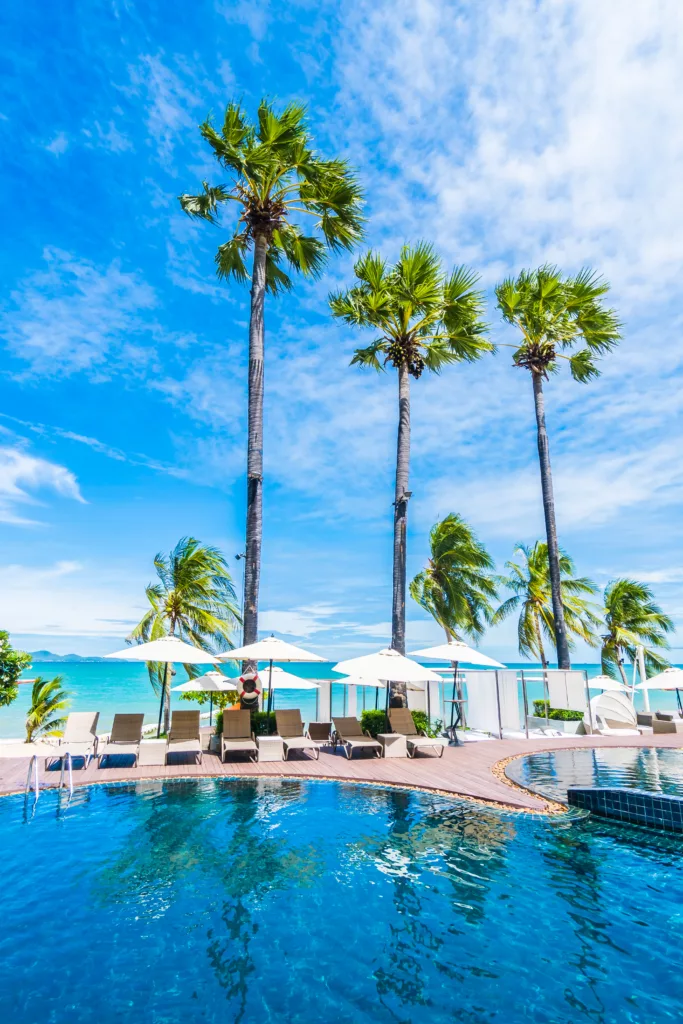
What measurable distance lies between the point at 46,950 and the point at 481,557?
1925 cm

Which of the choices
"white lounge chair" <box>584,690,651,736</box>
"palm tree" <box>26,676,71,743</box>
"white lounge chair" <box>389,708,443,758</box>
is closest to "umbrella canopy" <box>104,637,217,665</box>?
"white lounge chair" <box>389,708,443,758</box>

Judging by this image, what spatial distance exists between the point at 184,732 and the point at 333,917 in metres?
7.48

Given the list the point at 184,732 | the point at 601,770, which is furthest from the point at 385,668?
the point at 601,770

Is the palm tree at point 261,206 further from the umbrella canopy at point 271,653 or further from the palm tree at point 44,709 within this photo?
the palm tree at point 44,709

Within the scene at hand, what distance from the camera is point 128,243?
58.2 feet

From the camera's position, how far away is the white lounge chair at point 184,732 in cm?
1115

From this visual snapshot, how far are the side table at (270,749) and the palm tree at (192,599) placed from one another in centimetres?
740

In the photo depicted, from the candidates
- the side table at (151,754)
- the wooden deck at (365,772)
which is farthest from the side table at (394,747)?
the side table at (151,754)

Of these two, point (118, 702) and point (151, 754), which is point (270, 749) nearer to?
point (151, 754)

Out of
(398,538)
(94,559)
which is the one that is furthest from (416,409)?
(94,559)

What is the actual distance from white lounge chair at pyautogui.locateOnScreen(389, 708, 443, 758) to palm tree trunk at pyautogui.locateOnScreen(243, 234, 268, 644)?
160 inches

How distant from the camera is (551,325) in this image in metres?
21.8

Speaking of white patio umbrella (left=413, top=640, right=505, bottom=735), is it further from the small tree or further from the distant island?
the distant island

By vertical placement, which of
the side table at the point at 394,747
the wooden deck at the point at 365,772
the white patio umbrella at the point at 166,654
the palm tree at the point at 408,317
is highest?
the palm tree at the point at 408,317
